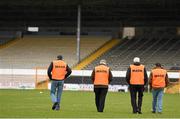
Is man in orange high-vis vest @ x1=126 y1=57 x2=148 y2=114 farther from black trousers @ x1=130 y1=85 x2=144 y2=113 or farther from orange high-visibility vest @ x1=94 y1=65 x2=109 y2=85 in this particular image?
orange high-visibility vest @ x1=94 y1=65 x2=109 y2=85

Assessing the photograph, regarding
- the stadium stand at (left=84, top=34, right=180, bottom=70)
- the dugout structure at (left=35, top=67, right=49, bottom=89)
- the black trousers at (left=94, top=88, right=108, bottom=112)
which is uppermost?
the stadium stand at (left=84, top=34, right=180, bottom=70)

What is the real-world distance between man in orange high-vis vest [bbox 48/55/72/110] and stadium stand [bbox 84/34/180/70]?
26.0m

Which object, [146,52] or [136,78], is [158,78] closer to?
[136,78]

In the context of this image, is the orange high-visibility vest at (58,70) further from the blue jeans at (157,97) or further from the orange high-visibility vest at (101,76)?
the blue jeans at (157,97)

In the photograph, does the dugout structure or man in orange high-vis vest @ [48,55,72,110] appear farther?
the dugout structure

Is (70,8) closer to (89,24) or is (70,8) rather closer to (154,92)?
(89,24)

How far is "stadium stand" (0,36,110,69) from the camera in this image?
53969mm

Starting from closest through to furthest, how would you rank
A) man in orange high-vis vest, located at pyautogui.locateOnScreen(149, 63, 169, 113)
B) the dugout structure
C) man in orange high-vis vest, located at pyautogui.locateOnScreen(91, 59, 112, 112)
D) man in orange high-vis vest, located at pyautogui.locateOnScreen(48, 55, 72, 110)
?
man in orange high-vis vest, located at pyautogui.locateOnScreen(149, 63, 169, 113) < man in orange high-vis vest, located at pyautogui.locateOnScreen(91, 59, 112, 112) < man in orange high-vis vest, located at pyautogui.locateOnScreen(48, 55, 72, 110) < the dugout structure

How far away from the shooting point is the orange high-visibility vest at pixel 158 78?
2341cm

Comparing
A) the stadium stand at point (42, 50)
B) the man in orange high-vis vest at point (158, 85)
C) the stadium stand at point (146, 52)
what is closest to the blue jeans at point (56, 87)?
the man in orange high-vis vest at point (158, 85)

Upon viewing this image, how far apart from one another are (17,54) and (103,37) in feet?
25.1

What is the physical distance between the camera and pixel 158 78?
23.6 metres

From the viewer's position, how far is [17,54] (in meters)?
56.3

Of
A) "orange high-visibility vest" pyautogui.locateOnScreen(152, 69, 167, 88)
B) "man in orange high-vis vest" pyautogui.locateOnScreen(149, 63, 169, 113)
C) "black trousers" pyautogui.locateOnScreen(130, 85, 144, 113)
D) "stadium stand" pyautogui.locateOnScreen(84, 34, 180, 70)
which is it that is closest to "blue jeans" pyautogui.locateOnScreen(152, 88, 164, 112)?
"man in orange high-vis vest" pyautogui.locateOnScreen(149, 63, 169, 113)
